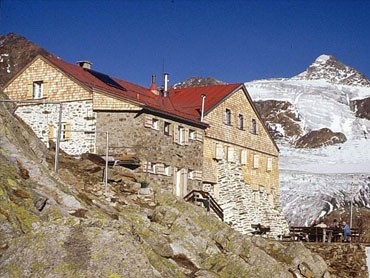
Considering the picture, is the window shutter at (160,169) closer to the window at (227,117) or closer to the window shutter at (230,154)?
the window shutter at (230,154)

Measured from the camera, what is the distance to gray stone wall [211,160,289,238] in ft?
136

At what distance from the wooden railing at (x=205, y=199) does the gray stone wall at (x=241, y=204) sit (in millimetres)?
2391

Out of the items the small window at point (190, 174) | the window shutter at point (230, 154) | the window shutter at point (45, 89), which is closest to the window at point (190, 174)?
the small window at point (190, 174)

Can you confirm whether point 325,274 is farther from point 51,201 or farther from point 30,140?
point 51,201

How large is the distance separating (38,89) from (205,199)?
10.2 meters

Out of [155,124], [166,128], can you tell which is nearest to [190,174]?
[166,128]

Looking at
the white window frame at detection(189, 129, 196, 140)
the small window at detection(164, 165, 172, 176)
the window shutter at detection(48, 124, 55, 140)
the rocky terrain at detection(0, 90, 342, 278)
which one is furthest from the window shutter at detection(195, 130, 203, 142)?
the rocky terrain at detection(0, 90, 342, 278)

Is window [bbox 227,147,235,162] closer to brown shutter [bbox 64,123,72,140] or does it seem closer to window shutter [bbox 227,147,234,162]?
window shutter [bbox 227,147,234,162]

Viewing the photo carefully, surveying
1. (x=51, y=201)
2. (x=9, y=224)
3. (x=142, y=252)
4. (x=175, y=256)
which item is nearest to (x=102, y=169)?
(x=175, y=256)

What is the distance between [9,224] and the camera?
1280 cm

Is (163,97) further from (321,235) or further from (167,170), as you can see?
(321,235)

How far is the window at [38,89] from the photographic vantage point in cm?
3756

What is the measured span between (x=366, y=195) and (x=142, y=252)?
6893cm

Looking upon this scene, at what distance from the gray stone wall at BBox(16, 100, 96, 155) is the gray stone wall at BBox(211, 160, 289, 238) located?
898 centimetres
